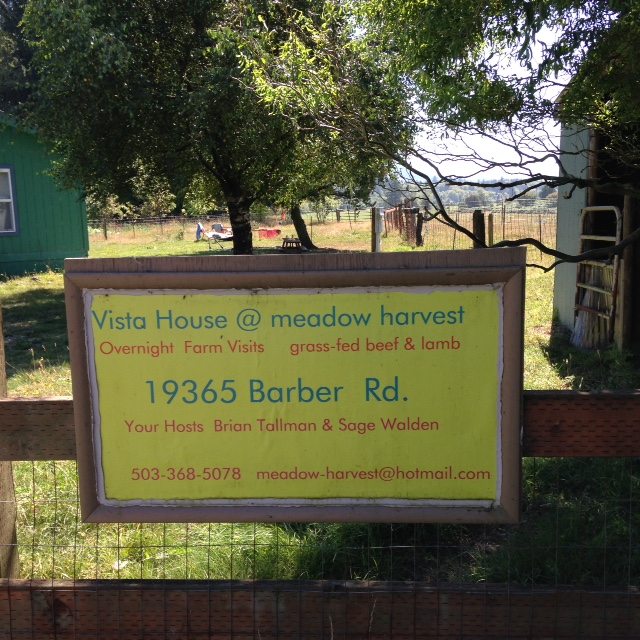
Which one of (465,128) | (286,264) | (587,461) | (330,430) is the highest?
(465,128)

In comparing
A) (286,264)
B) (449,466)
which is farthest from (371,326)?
(449,466)

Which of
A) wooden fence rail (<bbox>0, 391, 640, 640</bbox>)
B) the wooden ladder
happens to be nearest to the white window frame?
the wooden ladder

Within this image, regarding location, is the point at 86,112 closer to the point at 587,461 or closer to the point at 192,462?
→ the point at 587,461

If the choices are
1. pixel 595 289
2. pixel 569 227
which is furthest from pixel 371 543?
pixel 569 227

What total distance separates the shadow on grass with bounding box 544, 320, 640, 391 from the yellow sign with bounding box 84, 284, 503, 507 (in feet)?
15.2

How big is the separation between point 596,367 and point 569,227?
330 centimetres

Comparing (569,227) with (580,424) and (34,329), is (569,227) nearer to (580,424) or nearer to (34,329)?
(34,329)

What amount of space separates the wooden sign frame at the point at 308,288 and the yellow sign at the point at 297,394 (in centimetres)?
2

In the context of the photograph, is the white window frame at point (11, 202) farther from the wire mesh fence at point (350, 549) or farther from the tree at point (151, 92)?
the wire mesh fence at point (350, 549)

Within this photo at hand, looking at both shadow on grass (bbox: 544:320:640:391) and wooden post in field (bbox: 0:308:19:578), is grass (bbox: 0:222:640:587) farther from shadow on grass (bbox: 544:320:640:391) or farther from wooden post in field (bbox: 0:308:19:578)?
shadow on grass (bbox: 544:320:640:391)

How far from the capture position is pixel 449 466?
7.39ft

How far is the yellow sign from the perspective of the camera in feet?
7.22

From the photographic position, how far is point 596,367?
313 inches

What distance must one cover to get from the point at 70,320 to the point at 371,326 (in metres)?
0.91
